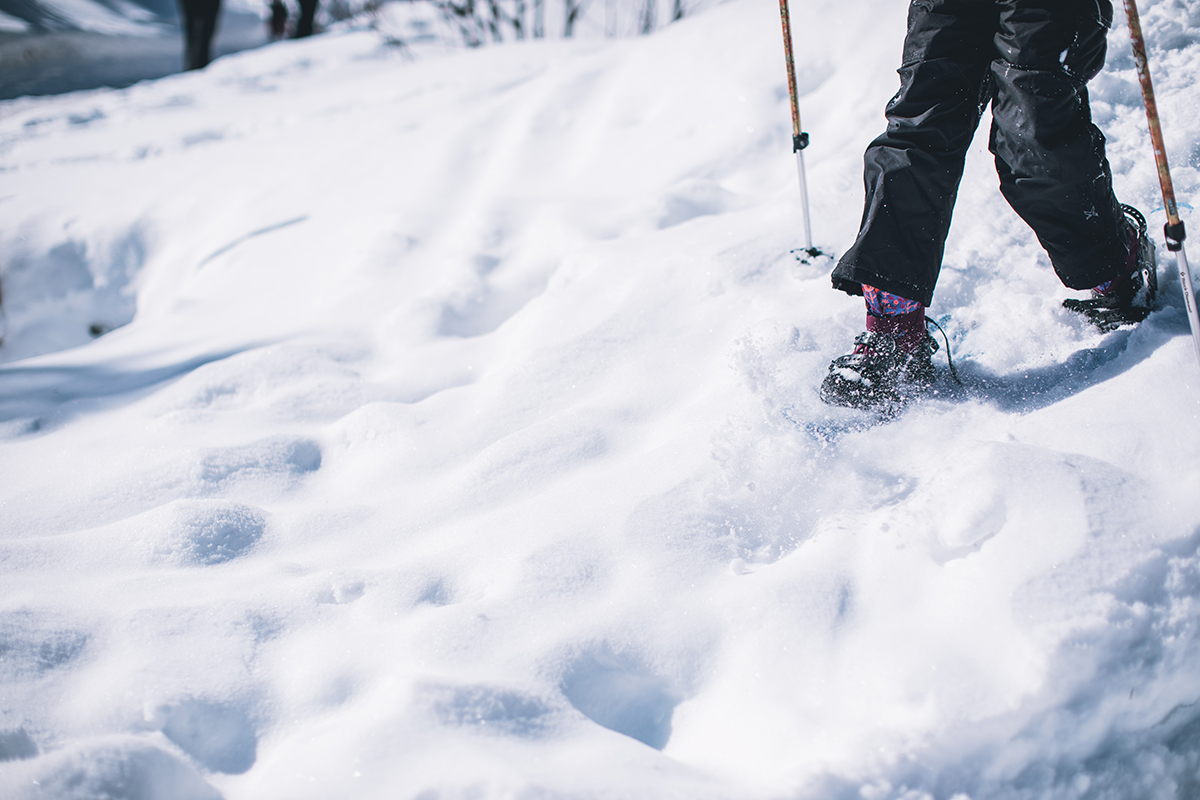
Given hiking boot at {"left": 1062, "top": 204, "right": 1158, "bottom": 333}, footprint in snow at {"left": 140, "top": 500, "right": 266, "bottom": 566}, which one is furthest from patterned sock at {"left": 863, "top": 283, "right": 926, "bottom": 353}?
footprint in snow at {"left": 140, "top": 500, "right": 266, "bottom": 566}

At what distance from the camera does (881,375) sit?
5.62ft

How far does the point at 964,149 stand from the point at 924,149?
12cm

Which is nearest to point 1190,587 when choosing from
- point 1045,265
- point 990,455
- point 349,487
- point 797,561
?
point 990,455

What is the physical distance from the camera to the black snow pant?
1.50 meters

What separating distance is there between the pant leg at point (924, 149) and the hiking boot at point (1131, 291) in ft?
1.59

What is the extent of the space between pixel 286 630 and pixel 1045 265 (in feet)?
7.12

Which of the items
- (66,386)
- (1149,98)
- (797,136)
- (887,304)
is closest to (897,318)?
(887,304)

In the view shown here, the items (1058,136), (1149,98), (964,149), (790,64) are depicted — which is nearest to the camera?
(1149,98)

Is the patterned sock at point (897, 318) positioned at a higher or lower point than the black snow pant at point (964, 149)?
lower

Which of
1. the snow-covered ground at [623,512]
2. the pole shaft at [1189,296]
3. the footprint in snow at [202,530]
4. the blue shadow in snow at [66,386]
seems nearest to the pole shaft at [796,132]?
the snow-covered ground at [623,512]

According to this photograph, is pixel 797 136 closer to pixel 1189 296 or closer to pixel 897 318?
pixel 897 318

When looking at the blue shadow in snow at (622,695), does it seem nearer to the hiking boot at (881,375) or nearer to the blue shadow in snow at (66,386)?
the hiking boot at (881,375)

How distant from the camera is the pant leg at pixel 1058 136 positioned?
144 cm

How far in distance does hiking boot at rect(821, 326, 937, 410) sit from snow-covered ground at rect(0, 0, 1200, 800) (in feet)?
0.18
